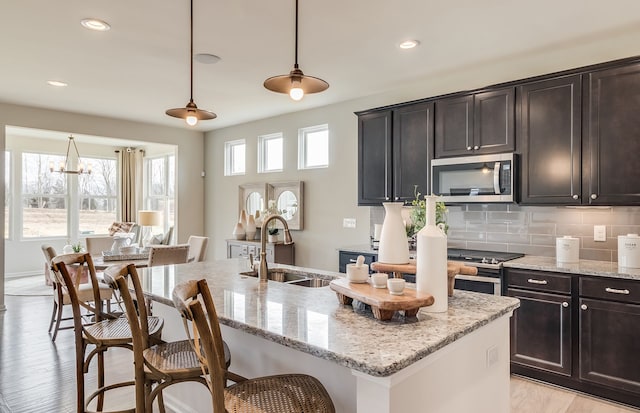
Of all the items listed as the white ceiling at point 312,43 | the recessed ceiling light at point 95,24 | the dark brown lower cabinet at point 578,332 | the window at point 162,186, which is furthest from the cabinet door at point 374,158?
the window at point 162,186

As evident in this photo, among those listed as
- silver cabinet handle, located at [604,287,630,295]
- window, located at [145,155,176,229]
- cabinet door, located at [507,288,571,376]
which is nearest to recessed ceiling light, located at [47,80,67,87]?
window, located at [145,155,176,229]

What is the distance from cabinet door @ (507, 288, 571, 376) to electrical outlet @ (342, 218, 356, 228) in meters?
2.29

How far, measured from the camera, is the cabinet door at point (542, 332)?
308cm

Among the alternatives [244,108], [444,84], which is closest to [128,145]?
[244,108]

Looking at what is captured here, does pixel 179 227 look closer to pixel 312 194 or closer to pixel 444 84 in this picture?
pixel 312 194

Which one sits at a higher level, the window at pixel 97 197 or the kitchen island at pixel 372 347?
the window at pixel 97 197

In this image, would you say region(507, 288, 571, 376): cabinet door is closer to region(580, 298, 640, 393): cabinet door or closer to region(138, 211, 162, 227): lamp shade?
region(580, 298, 640, 393): cabinet door

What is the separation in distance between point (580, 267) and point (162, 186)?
8.07m

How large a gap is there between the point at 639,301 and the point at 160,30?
4.02 m

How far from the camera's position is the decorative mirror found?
5926 mm

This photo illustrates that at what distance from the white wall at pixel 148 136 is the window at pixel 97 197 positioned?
114cm

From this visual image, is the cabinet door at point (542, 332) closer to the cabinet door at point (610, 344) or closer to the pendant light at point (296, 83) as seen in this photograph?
the cabinet door at point (610, 344)

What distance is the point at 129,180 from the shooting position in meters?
9.38

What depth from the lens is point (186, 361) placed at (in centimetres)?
185
